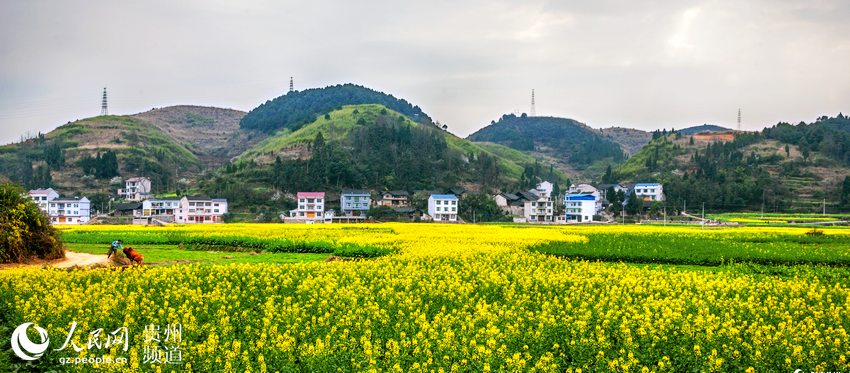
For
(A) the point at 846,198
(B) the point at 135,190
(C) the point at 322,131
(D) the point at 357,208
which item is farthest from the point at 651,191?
(B) the point at 135,190

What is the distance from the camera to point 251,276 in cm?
1809

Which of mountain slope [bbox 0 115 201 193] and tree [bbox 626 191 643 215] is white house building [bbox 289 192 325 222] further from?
tree [bbox 626 191 643 215]

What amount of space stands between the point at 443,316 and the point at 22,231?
22353mm

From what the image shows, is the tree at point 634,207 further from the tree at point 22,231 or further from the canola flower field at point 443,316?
the tree at point 22,231

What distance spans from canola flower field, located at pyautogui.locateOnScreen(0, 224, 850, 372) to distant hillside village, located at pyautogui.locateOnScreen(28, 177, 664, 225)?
265ft

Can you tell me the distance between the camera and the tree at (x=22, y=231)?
2467 centimetres

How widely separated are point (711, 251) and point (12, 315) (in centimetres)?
2928

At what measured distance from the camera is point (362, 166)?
427 feet

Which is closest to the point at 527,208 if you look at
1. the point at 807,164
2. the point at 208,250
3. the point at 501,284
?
the point at 807,164

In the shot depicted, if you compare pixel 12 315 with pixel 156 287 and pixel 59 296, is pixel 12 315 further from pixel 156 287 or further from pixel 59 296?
pixel 156 287

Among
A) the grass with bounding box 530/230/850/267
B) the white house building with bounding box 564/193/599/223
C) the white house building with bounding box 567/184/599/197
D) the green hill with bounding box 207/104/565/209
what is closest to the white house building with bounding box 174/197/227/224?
the green hill with bounding box 207/104/565/209

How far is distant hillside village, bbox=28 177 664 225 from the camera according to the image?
336 feet

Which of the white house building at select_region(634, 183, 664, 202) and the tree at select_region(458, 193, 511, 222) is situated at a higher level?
the white house building at select_region(634, 183, 664, 202)

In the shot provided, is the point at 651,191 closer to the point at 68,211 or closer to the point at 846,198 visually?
the point at 846,198
